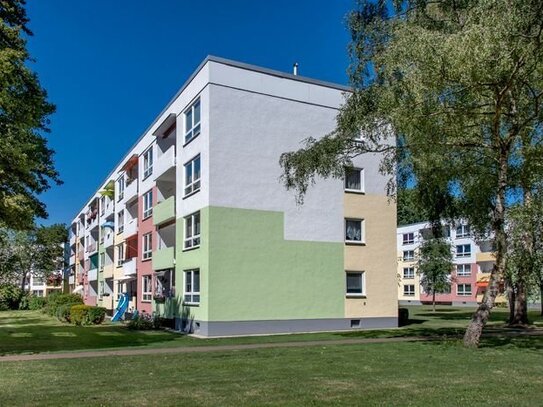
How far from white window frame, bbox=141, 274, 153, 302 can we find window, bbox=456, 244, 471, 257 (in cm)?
4957

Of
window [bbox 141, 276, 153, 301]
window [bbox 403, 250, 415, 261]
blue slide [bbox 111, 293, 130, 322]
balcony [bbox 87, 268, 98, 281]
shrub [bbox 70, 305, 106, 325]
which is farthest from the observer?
window [bbox 403, 250, 415, 261]

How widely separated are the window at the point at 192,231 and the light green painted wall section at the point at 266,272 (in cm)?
203

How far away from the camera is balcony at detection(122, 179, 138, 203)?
3979 centimetres

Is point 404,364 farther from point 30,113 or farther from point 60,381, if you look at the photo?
point 30,113

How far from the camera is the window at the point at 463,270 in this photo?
72.6 metres

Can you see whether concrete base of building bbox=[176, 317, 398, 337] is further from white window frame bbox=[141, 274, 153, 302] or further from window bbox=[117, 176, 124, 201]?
window bbox=[117, 176, 124, 201]

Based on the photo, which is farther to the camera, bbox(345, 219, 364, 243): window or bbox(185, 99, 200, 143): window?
bbox(345, 219, 364, 243): window

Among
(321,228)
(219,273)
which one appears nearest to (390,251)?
(321,228)

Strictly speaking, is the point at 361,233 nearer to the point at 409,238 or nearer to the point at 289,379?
the point at 289,379

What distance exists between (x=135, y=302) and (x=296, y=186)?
2197 centimetres

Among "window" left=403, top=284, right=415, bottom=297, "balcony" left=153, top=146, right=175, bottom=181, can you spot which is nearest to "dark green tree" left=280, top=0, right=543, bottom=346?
"balcony" left=153, top=146, right=175, bottom=181

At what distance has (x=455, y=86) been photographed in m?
15.5

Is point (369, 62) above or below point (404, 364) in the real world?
above

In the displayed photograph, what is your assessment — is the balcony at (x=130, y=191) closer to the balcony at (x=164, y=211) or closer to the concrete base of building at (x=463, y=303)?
the balcony at (x=164, y=211)
